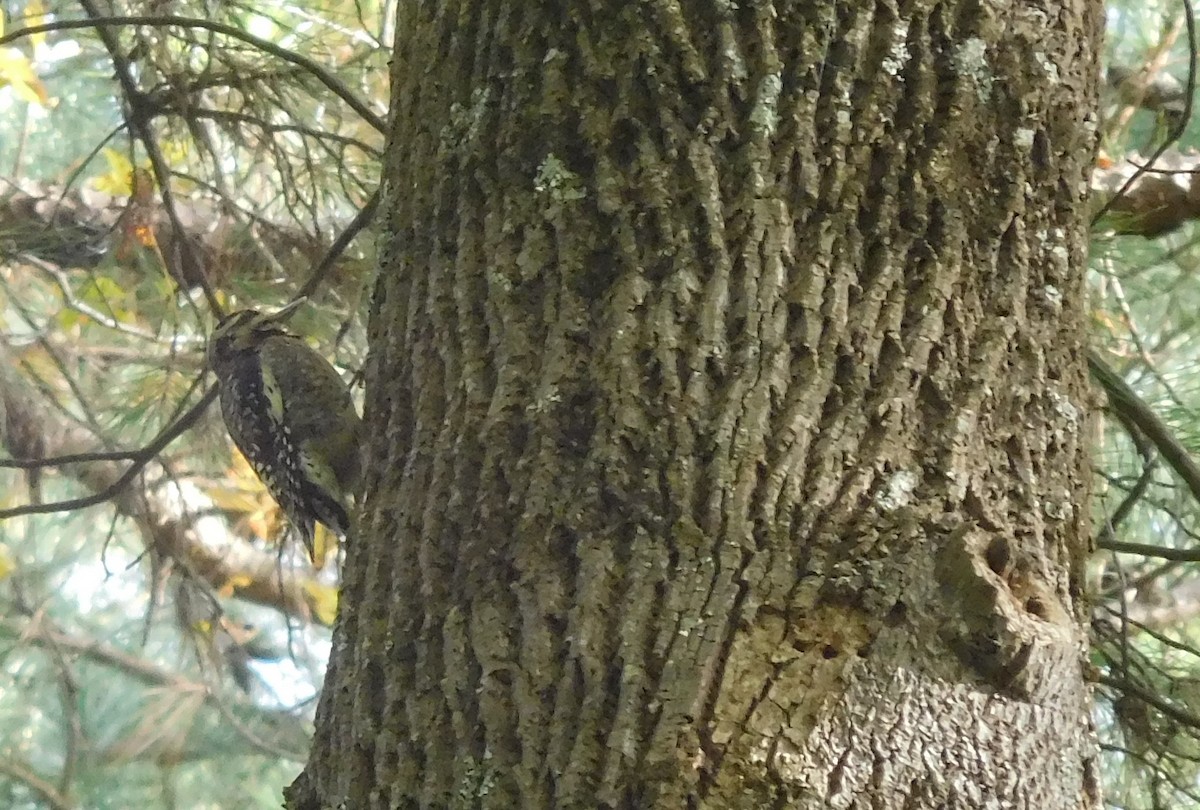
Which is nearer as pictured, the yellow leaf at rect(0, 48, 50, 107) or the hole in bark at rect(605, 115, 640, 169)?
the hole in bark at rect(605, 115, 640, 169)

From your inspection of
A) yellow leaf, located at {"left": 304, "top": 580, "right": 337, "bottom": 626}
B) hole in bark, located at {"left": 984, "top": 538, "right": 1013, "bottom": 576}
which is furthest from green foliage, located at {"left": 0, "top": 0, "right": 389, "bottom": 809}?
hole in bark, located at {"left": 984, "top": 538, "right": 1013, "bottom": 576}

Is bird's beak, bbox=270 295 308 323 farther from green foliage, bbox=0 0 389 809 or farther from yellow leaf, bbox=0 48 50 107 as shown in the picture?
yellow leaf, bbox=0 48 50 107

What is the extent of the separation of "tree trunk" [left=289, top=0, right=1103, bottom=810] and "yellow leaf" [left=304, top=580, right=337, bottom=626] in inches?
92.4

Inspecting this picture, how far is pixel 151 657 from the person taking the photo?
4.01 m

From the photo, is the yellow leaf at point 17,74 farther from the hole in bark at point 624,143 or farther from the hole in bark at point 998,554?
the hole in bark at point 998,554

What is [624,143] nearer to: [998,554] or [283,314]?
[998,554]

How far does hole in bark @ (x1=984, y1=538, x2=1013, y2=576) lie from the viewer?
987mm

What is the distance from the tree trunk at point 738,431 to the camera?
951mm

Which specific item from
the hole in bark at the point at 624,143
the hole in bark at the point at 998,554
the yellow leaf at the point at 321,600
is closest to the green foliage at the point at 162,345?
the yellow leaf at the point at 321,600

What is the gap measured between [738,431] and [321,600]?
2690 mm

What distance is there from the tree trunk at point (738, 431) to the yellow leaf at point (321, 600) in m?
2.35

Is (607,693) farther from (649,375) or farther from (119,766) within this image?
(119,766)

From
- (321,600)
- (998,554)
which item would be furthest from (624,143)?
(321,600)

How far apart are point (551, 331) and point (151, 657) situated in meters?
3.33
